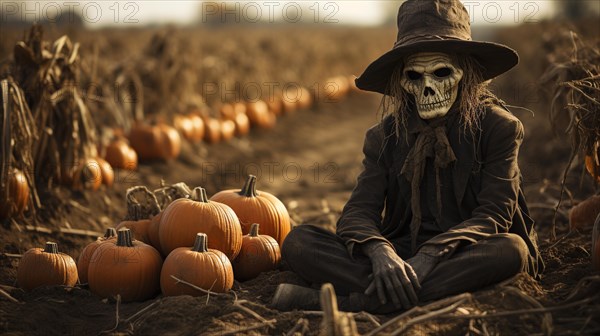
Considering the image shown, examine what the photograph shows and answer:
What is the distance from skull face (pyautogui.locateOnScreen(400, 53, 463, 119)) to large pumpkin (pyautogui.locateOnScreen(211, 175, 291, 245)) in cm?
152

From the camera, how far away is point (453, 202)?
222 inches

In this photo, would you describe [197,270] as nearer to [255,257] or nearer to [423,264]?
[255,257]

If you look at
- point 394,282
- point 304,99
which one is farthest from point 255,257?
point 304,99

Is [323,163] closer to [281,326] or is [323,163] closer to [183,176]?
[183,176]

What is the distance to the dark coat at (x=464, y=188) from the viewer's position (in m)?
5.36

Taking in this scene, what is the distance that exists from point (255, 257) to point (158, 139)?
6.14m

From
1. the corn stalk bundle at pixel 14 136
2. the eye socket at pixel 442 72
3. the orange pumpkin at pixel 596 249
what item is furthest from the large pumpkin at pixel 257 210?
the orange pumpkin at pixel 596 249

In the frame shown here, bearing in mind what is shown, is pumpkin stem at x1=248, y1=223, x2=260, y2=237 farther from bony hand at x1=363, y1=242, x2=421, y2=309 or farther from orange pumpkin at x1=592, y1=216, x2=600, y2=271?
orange pumpkin at x1=592, y1=216, x2=600, y2=271

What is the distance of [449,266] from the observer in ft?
16.7

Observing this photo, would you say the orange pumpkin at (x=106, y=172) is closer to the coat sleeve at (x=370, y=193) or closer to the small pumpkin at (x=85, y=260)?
the small pumpkin at (x=85, y=260)

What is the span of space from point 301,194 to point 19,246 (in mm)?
4775

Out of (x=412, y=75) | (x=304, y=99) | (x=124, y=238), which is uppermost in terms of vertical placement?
(x=412, y=75)

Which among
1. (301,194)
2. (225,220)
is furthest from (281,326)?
(301,194)

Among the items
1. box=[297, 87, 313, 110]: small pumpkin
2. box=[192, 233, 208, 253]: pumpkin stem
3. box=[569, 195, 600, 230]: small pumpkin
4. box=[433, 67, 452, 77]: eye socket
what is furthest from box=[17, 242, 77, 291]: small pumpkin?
box=[297, 87, 313, 110]: small pumpkin
